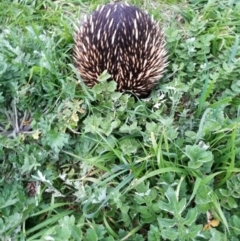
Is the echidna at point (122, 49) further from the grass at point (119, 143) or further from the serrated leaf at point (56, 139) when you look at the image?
the serrated leaf at point (56, 139)

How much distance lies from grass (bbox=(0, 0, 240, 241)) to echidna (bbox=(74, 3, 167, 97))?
78 millimetres

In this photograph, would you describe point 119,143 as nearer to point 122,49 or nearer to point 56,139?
point 56,139

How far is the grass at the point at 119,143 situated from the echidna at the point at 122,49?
0.08 meters

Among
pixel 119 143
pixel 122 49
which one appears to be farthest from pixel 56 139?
pixel 122 49

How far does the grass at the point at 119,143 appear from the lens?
5.27 ft

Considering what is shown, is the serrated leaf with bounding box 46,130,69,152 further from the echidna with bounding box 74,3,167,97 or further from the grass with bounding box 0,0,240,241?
the echidna with bounding box 74,3,167,97

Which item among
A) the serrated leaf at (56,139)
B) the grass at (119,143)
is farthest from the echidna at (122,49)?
the serrated leaf at (56,139)

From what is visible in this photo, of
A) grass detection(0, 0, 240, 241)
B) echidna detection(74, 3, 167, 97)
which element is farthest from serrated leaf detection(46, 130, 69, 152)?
echidna detection(74, 3, 167, 97)

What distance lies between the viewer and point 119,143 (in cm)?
181

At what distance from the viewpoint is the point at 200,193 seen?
1557mm

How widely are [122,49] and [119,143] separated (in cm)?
40

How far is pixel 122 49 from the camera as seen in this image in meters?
1.89

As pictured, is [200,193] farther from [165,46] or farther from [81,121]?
[165,46]

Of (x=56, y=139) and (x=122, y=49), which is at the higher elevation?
(x=122, y=49)
